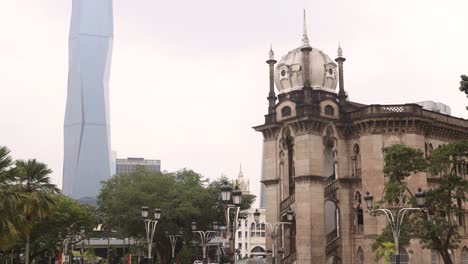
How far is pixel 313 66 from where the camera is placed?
2108 inches

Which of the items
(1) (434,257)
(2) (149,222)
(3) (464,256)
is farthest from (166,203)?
(3) (464,256)

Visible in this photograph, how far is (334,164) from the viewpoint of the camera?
52.4 meters

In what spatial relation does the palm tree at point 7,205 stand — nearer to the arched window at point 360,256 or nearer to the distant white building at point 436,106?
the arched window at point 360,256

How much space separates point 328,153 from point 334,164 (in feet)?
4.28

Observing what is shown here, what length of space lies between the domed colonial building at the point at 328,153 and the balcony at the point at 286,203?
9cm

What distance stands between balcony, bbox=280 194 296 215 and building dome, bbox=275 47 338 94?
9215 millimetres

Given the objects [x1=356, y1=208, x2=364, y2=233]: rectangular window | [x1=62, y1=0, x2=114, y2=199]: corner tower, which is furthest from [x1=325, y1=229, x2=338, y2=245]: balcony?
[x1=62, y1=0, x2=114, y2=199]: corner tower

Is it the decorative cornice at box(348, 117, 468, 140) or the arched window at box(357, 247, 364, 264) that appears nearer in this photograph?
the decorative cornice at box(348, 117, 468, 140)

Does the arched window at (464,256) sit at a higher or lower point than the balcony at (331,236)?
lower

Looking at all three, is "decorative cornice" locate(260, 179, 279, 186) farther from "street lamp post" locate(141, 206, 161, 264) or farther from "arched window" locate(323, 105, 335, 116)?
"street lamp post" locate(141, 206, 161, 264)

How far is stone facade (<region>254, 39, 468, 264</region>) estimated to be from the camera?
49094 millimetres

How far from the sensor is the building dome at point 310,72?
53.4m

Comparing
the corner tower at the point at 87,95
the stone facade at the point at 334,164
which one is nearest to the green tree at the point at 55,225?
the stone facade at the point at 334,164

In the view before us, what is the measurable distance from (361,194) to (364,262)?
536 centimetres
